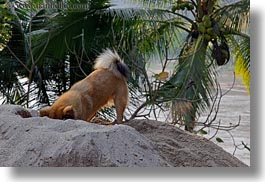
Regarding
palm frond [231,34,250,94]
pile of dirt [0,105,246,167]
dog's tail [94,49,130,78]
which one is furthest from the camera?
dog's tail [94,49,130,78]

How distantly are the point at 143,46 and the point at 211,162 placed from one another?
521 mm

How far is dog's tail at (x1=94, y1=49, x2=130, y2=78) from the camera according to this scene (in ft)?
10.5

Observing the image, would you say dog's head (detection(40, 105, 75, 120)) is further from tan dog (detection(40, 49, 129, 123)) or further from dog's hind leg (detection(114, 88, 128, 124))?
dog's hind leg (detection(114, 88, 128, 124))

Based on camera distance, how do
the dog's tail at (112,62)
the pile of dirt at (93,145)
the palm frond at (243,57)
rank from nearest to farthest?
the pile of dirt at (93,145) → the palm frond at (243,57) → the dog's tail at (112,62)

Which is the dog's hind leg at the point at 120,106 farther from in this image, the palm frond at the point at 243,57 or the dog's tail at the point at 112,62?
the palm frond at the point at 243,57

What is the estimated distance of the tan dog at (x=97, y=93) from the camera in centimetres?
313

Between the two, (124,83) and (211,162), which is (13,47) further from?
(211,162)

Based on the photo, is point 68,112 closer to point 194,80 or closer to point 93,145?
point 93,145

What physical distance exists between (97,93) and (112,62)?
0.44 feet

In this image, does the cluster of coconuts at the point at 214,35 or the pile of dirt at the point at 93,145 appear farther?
the cluster of coconuts at the point at 214,35

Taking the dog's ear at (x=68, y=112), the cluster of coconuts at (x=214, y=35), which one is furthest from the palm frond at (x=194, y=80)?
the dog's ear at (x=68, y=112)

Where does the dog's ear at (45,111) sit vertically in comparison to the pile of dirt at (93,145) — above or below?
above

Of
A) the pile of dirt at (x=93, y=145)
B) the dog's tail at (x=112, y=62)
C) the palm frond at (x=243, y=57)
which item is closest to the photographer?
the pile of dirt at (x=93, y=145)

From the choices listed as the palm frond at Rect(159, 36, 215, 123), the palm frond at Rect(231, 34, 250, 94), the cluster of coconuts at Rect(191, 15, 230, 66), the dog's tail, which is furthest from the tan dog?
the palm frond at Rect(231, 34, 250, 94)
